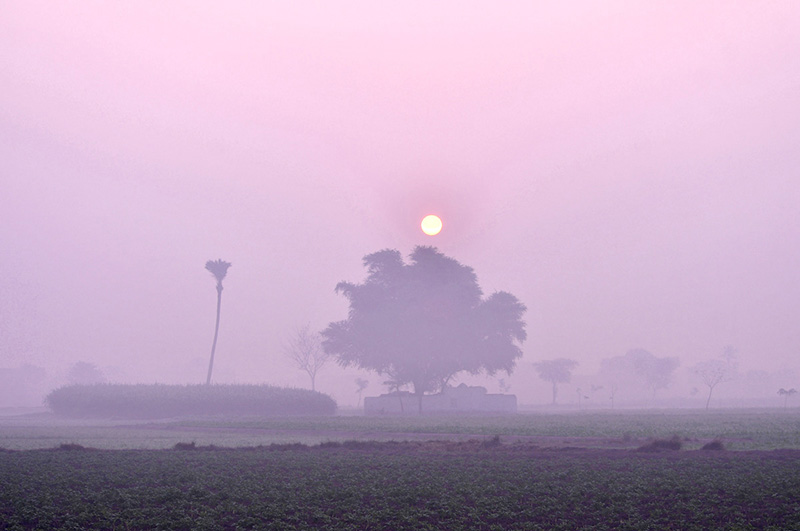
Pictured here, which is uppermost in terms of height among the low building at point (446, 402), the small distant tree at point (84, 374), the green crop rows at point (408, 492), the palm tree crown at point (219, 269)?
the palm tree crown at point (219, 269)

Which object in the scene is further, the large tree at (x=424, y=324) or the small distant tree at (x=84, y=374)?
the small distant tree at (x=84, y=374)

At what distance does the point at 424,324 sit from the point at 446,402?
35.3 feet

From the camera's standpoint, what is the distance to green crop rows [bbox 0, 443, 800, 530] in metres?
18.1

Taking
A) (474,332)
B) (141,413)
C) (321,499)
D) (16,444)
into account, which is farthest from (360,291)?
(321,499)

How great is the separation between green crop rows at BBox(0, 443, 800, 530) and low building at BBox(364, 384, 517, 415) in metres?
58.5

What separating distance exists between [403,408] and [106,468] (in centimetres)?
6287

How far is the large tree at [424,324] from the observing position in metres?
89.7

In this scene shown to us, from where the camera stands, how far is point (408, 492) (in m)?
21.9

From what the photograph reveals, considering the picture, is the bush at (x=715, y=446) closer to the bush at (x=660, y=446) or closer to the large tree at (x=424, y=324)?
Result: the bush at (x=660, y=446)

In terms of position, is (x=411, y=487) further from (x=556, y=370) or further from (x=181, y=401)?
(x=556, y=370)

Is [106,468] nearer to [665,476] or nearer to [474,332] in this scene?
[665,476]

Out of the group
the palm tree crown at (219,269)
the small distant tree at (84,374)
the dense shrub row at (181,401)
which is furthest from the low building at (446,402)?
the small distant tree at (84,374)

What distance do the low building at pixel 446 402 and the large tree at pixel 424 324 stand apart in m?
2.36

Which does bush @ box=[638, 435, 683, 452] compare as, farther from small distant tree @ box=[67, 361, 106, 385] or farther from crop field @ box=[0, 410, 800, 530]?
small distant tree @ box=[67, 361, 106, 385]
